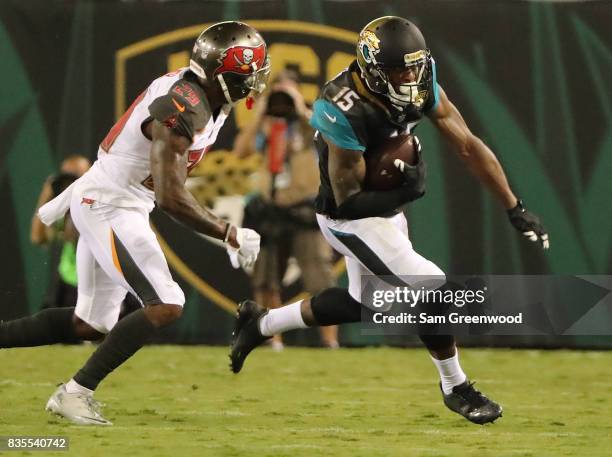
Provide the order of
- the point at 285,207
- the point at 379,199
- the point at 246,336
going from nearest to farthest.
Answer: the point at 379,199 → the point at 246,336 → the point at 285,207

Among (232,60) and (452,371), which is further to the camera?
(452,371)

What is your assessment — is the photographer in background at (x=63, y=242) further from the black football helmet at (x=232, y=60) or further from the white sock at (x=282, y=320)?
the black football helmet at (x=232, y=60)

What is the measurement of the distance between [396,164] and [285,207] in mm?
3102

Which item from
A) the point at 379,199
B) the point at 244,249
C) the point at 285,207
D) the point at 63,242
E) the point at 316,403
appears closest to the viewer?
the point at 244,249

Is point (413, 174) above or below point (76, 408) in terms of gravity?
above

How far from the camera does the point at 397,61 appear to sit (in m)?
5.30

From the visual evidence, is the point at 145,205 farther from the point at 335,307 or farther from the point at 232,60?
the point at 335,307

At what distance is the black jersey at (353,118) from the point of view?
535 centimetres

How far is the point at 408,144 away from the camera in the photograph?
5508 millimetres

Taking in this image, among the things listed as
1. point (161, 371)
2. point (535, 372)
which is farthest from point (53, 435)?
point (535, 372)

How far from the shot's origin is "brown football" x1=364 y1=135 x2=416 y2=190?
5430 millimetres

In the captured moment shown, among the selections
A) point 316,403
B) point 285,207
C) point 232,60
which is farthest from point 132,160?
point 285,207

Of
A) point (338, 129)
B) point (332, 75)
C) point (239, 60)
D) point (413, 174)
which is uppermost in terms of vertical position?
point (239, 60)

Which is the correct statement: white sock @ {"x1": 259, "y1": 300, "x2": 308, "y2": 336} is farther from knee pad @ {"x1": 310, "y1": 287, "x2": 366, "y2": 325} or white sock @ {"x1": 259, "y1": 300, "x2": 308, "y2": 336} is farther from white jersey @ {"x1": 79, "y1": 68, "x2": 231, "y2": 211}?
white jersey @ {"x1": 79, "y1": 68, "x2": 231, "y2": 211}
